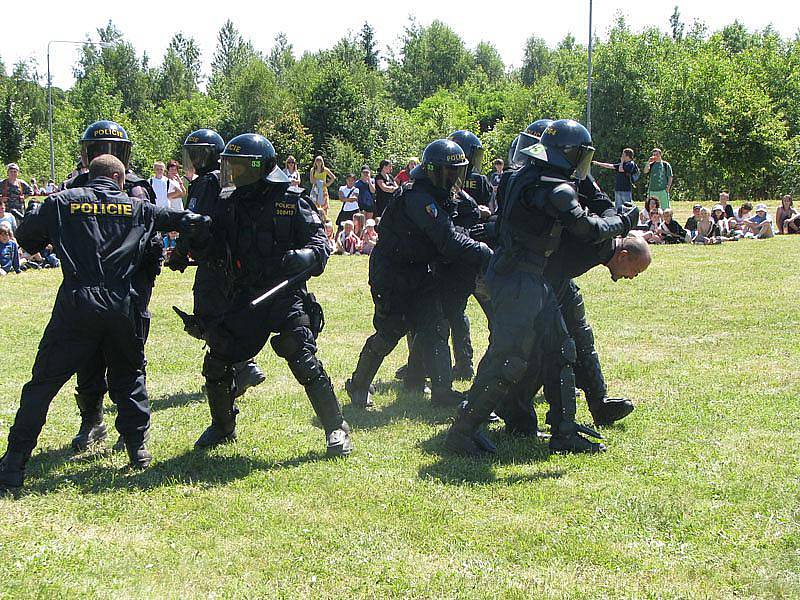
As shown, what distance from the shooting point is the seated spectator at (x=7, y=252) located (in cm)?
1568

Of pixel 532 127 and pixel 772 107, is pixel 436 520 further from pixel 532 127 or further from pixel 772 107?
pixel 772 107

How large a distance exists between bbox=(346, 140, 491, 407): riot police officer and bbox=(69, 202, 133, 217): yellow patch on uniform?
219 centimetres

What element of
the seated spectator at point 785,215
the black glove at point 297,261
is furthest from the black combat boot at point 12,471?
the seated spectator at point 785,215

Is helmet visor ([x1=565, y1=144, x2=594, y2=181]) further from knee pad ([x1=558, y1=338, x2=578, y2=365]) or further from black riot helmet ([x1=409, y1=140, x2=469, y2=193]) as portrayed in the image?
knee pad ([x1=558, y1=338, x2=578, y2=365])

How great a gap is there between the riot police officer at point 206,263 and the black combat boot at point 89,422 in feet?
3.05

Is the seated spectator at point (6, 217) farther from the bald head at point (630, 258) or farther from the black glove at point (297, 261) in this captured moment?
the bald head at point (630, 258)

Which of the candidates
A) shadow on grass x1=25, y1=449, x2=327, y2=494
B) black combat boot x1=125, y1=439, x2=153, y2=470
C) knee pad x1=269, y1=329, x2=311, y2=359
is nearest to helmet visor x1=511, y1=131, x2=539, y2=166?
knee pad x1=269, y1=329, x2=311, y2=359

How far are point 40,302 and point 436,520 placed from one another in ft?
32.1

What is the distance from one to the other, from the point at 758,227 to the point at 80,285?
17.3 m

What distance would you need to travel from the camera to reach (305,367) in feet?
19.2

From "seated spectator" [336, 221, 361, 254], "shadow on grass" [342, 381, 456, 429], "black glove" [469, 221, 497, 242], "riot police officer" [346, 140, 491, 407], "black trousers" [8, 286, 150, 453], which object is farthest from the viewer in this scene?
"seated spectator" [336, 221, 361, 254]

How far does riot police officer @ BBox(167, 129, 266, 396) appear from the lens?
612cm

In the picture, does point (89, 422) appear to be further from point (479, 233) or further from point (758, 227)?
point (758, 227)

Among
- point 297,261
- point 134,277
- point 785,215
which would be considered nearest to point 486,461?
point 297,261
